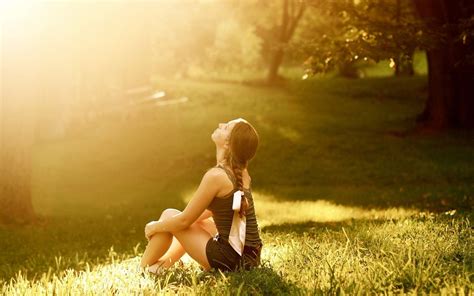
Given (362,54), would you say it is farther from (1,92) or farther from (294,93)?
(294,93)

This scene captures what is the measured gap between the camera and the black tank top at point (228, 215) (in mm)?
6875

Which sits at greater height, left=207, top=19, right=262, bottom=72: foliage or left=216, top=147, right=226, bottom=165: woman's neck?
left=207, top=19, right=262, bottom=72: foliage

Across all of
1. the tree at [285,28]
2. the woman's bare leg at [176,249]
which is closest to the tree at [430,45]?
the woman's bare leg at [176,249]

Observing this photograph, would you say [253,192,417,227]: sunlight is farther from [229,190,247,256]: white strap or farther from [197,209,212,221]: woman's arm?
[229,190,247,256]: white strap

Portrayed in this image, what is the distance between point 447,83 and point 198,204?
16672mm

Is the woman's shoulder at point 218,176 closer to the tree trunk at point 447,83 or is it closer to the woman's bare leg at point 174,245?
the woman's bare leg at point 174,245

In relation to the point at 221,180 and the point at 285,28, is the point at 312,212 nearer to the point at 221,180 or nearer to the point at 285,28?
the point at 221,180

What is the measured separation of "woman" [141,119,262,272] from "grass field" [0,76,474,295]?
0.22 metres

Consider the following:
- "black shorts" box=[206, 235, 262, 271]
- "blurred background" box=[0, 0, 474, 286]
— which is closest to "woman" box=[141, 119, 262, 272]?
"black shorts" box=[206, 235, 262, 271]

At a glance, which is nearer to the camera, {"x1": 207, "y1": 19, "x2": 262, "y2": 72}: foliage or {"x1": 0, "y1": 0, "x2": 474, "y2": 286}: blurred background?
{"x1": 0, "y1": 0, "x2": 474, "y2": 286}: blurred background

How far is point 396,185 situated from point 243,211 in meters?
11.7

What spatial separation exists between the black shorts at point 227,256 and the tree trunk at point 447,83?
15656 millimetres

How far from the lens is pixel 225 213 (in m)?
6.91

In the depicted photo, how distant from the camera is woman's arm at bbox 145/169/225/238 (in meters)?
6.81
